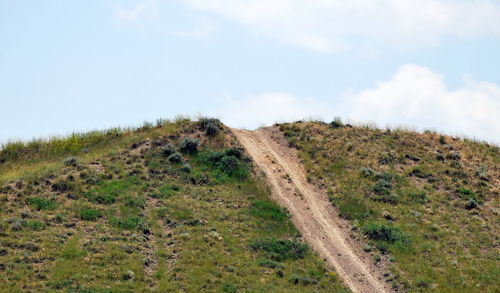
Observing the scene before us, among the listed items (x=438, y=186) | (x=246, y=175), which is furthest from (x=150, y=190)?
(x=438, y=186)

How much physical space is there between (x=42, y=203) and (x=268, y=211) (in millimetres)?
14077

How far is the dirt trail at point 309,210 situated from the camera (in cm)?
3612

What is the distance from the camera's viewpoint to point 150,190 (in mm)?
42312

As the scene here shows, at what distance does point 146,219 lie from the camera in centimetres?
3878

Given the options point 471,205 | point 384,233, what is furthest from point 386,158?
point 384,233

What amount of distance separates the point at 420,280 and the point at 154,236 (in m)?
15.2

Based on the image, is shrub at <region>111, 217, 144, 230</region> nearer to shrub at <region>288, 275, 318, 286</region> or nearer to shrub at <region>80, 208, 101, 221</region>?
shrub at <region>80, 208, 101, 221</region>

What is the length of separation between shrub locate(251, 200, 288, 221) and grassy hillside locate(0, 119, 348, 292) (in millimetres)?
72

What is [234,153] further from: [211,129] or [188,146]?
[211,129]

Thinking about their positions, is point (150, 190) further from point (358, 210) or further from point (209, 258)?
point (358, 210)

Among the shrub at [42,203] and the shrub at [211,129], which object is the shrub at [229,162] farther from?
the shrub at [42,203]

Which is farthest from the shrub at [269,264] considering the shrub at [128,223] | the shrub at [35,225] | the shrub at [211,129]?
the shrub at [211,129]

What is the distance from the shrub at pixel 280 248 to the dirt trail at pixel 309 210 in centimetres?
119

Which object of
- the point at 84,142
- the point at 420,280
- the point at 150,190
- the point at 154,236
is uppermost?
the point at 84,142
